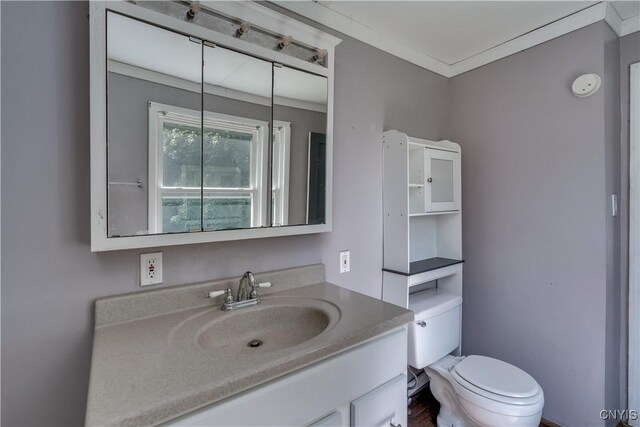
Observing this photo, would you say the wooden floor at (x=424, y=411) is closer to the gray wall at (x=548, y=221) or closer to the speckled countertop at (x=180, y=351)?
the gray wall at (x=548, y=221)

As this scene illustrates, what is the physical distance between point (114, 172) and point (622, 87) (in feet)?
8.12

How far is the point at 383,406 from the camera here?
3.33 feet

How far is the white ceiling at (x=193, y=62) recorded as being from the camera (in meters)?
0.97

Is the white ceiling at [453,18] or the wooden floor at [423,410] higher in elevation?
the white ceiling at [453,18]

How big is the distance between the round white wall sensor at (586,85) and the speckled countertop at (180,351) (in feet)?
4.92

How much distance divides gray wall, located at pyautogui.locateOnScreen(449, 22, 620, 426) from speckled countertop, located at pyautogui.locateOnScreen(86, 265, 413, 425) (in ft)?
3.78

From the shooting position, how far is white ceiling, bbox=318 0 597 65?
1.50 meters

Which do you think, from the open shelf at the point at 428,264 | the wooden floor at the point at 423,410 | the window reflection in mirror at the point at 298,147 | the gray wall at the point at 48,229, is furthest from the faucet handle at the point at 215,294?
the wooden floor at the point at 423,410

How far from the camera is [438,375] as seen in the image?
1702 mm

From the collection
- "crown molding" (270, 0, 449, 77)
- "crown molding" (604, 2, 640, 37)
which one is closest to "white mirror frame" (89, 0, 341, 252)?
"crown molding" (270, 0, 449, 77)

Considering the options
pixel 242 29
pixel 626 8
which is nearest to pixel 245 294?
pixel 242 29


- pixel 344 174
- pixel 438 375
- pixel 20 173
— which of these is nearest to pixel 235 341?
pixel 20 173

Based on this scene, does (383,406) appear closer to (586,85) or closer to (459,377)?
(459,377)

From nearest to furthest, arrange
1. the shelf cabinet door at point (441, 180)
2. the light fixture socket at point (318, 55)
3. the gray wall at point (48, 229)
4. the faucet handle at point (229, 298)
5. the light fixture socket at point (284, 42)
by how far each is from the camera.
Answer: the gray wall at point (48, 229) → the faucet handle at point (229, 298) → the light fixture socket at point (284, 42) → the light fixture socket at point (318, 55) → the shelf cabinet door at point (441, 180)
